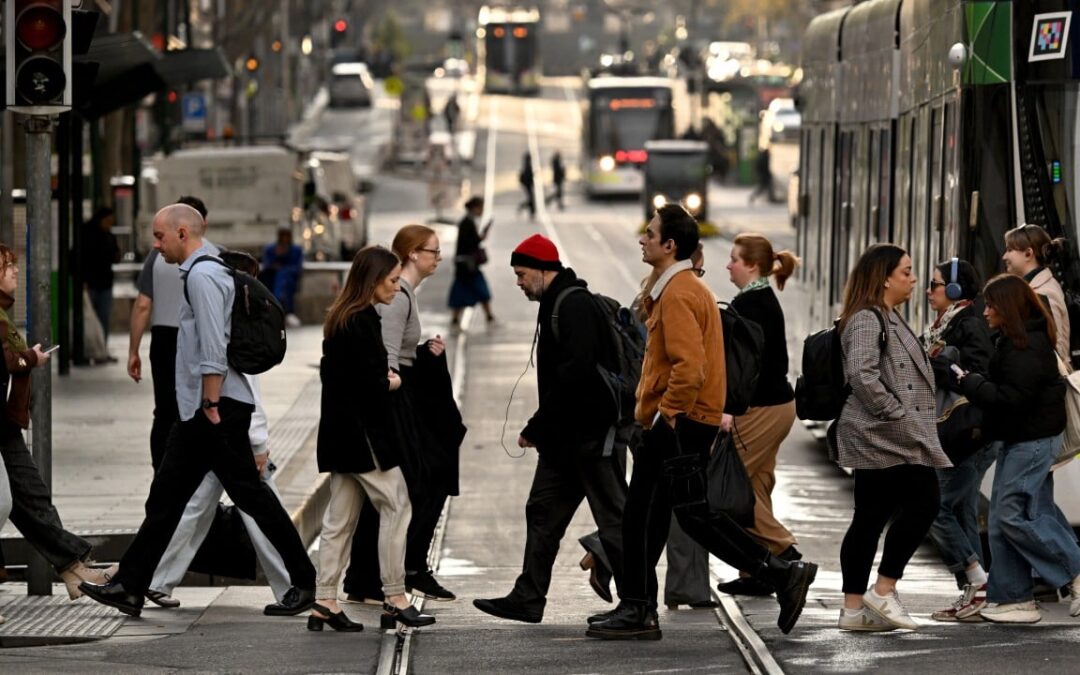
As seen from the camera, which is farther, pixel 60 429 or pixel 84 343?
pixel 84 343

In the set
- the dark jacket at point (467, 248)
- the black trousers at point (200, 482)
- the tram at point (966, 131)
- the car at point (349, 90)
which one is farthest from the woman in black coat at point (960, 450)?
the car at point (349, 90)

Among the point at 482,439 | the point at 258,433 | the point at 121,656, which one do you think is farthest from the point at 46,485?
the point at 482,439

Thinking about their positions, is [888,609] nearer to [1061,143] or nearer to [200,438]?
[200,438]

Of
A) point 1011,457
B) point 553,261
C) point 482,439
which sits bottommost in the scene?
point 482,439

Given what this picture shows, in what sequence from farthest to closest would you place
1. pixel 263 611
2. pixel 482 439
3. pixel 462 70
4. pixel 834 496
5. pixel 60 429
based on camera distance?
pixel 462 70, pixel 482 439, pixel 60 429, pixel 834 496, pixel 263 611

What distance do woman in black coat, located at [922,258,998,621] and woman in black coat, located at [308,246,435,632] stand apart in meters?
2.24

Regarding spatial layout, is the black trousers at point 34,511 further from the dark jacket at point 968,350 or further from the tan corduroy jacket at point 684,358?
the dark jacket at point 968,350

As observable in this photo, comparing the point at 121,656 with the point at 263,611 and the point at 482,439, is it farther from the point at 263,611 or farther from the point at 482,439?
the point at 482,439

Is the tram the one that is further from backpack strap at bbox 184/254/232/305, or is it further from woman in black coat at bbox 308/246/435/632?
backpack strap at bbox 184/254/232/305

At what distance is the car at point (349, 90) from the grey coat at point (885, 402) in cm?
9518

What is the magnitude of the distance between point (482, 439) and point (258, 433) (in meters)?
8.95

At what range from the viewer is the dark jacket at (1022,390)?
984 centimetres

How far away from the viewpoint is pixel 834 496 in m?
15.9

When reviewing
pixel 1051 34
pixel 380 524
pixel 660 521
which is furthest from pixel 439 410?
pixel 1051 34
